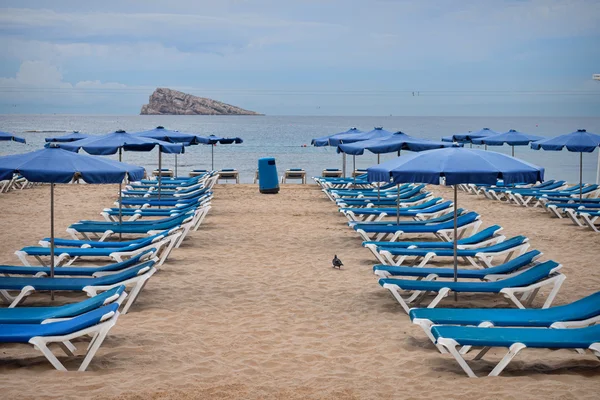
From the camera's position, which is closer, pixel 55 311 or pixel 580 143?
pixel 55 311

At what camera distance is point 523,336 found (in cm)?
495

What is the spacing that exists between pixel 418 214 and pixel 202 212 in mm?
3749

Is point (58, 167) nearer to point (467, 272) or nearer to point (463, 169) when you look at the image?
point (463, 169)

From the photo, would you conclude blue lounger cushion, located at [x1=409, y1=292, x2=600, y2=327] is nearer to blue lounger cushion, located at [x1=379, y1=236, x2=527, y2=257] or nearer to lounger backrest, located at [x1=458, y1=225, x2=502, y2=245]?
blue lounger cushion, located at [x1=379, y1=236, x2=527, y2=257]

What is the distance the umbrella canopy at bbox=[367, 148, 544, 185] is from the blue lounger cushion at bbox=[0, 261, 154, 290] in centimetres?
273

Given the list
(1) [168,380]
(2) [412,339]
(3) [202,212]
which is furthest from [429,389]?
(3) [202,212]

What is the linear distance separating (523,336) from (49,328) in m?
3.27

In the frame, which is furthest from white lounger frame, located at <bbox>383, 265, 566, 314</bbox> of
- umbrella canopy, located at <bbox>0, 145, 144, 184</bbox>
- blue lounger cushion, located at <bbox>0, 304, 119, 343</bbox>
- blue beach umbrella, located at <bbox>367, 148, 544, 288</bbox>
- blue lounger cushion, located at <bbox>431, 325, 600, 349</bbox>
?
umbrella canopy, located at <bbox>0, 145, 144, 184</bbox>

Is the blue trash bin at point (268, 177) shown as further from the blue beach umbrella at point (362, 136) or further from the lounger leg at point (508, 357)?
the lounger leg at point (508, 357)

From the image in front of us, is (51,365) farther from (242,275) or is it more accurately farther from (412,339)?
(242,275)

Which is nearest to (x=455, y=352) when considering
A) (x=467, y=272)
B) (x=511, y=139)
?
(x=467, y=272)

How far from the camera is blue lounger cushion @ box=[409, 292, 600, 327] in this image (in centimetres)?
538

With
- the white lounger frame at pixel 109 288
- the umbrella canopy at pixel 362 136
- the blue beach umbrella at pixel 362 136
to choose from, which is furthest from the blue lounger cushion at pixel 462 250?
the umbrella canopy at pixel 362 136

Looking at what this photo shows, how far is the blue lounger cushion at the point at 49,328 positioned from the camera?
4801 millimetres
